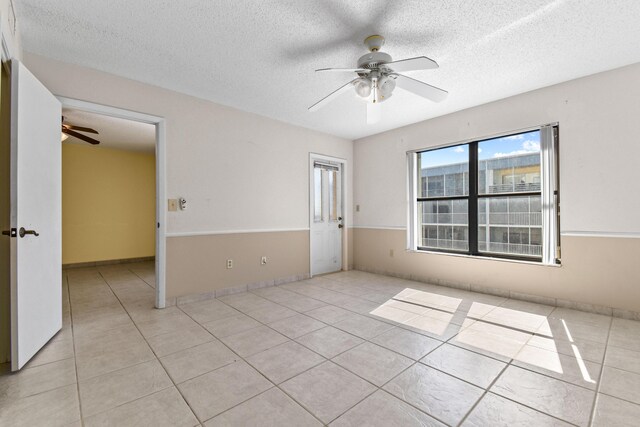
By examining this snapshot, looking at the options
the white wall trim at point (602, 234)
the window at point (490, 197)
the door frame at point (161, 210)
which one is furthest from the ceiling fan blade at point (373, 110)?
the white wall trim at point (602, 234)

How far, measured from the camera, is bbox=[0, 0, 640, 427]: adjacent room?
1.82 m

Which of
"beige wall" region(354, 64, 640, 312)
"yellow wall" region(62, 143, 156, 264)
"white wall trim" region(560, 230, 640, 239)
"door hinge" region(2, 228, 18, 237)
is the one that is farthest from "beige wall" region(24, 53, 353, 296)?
"yellow wall" region(62, 143, 156, 264)

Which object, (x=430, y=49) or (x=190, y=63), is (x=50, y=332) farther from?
(x=430, y=49)

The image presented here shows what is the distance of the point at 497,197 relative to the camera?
3.93 meters

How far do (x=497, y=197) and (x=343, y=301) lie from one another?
259cm

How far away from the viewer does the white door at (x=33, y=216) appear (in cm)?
198

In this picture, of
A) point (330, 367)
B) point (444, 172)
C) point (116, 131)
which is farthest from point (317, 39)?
point (116, 131)

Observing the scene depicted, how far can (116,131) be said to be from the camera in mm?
4934

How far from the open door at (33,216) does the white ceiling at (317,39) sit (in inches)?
23.7

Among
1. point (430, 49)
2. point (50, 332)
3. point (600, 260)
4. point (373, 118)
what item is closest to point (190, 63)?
point (373, 118)

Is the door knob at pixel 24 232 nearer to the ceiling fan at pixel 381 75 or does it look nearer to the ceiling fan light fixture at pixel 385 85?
the ceiling fan at pixel 381 75

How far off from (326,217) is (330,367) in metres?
3.43

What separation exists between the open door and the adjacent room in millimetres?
18

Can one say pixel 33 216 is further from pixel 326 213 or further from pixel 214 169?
pixel 326 213
